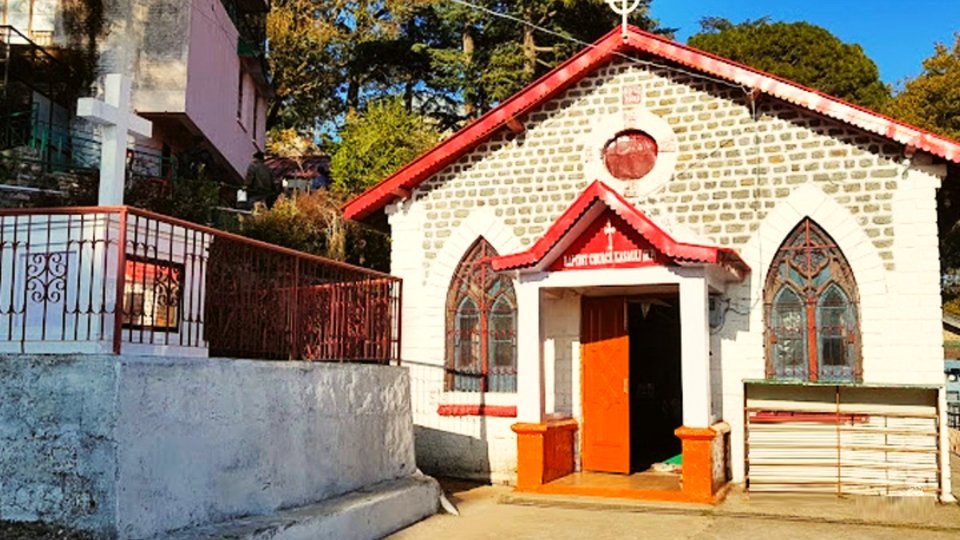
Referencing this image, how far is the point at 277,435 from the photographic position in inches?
295

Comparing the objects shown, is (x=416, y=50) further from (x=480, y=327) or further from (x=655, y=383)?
(x=480, y=327)

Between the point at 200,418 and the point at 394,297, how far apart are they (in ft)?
14.5

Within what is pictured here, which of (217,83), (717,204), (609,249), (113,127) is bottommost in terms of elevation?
(609,249)

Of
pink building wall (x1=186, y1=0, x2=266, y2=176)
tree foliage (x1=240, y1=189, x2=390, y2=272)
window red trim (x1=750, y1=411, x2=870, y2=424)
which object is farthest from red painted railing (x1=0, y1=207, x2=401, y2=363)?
pink building wall (x1=186, y1=0, x2=266, y2=176)

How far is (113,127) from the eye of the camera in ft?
24.3

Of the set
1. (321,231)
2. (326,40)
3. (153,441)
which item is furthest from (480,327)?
(326,40)

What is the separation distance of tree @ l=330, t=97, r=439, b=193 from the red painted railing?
13562 mm

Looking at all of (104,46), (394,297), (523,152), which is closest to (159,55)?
(104,46)

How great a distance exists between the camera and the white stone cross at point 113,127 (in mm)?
7039

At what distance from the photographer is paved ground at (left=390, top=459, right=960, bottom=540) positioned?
8.69 metres

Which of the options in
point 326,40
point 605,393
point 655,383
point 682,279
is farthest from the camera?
point 326,40

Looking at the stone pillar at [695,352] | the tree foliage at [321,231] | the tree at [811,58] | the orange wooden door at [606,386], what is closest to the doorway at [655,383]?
the orange wooden door at [606,386]

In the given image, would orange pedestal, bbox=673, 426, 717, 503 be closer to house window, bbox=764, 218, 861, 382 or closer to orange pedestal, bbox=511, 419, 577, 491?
house window, bbox=764, 218, 861, 382

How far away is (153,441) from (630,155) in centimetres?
820
